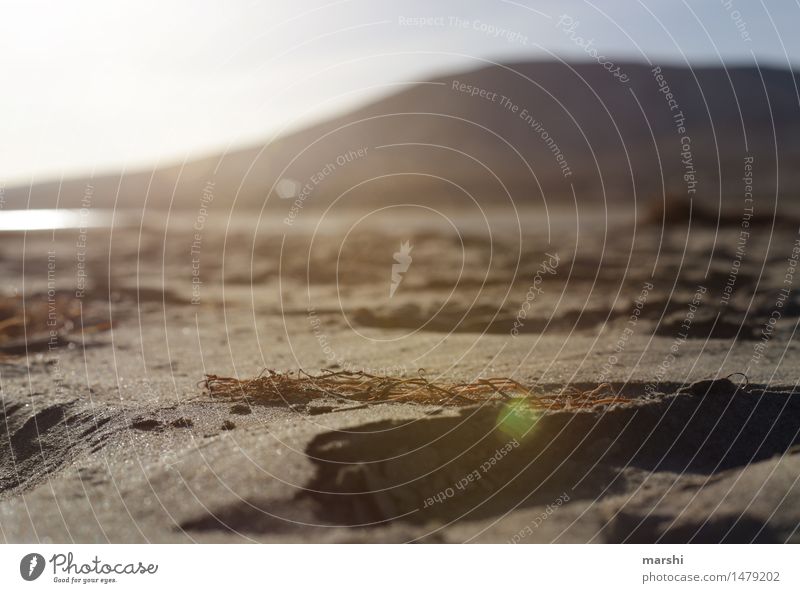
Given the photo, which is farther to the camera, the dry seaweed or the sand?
the dry seaweed

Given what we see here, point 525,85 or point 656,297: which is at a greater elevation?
point 525,85

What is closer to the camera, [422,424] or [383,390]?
[422,424]

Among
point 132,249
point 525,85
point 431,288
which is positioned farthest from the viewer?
point 525,85

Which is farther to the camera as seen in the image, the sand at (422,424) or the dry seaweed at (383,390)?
the dry seaweed at (383,390)

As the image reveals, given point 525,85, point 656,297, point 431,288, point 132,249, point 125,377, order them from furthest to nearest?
point 525,85
point 132,249
point 431,288
point 656,297
point 125,377

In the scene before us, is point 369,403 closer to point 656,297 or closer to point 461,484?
point 461,484

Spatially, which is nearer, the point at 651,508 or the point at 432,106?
the point at 651,508
